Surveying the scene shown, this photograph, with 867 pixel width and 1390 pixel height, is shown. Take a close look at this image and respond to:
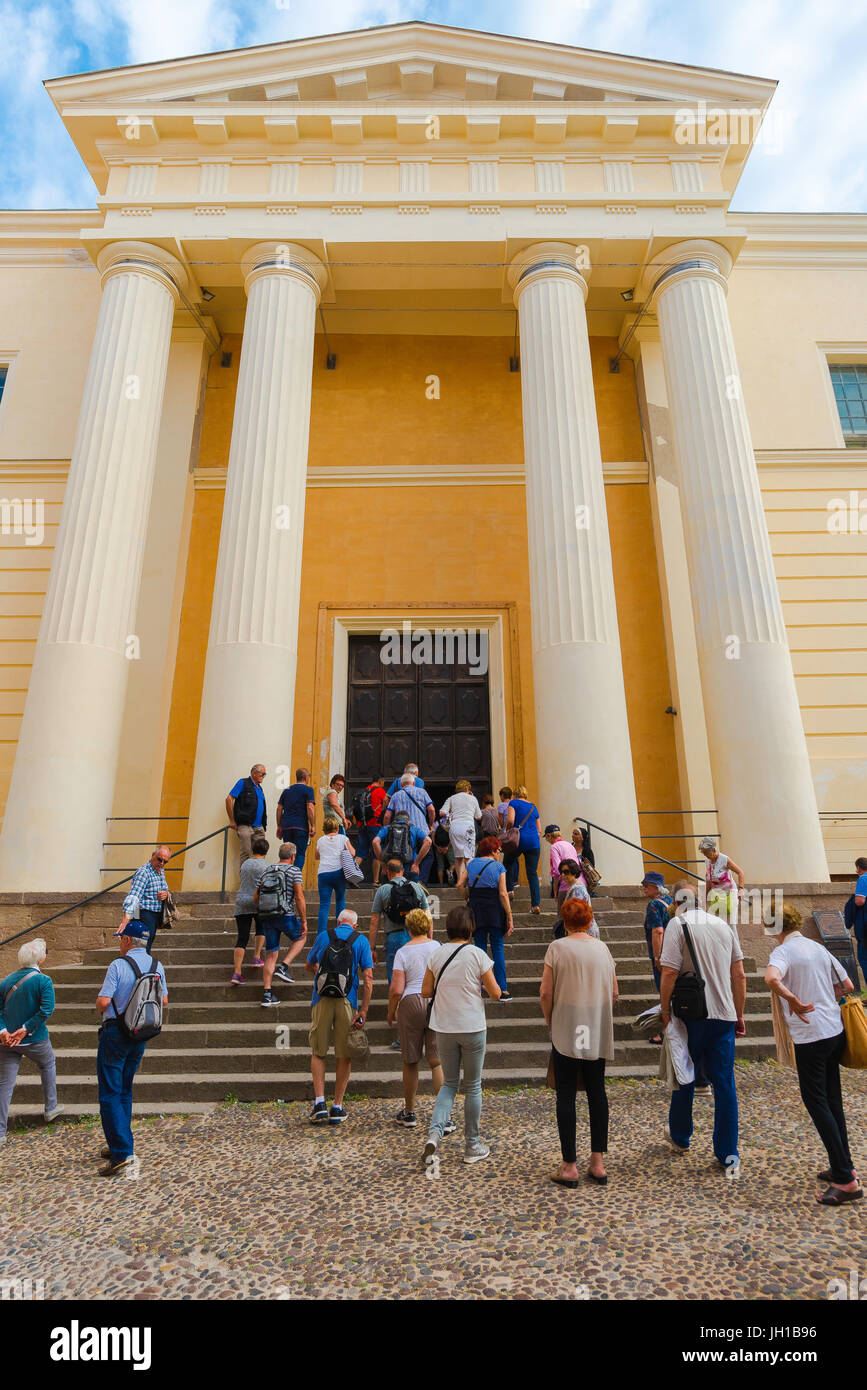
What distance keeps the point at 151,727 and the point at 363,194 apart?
10.0 meters

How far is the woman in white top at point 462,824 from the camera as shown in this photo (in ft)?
32.1

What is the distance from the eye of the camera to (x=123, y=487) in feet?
40.8

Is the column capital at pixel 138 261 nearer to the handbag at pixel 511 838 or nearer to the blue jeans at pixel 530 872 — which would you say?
the handbag at pixel 511 838

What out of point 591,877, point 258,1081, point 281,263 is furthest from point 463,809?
point 281,263

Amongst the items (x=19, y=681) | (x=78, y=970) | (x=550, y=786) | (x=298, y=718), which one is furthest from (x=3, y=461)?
(x=550, y=786)

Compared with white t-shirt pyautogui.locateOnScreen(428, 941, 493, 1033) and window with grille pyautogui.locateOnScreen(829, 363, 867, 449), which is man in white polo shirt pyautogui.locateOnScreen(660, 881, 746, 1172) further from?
window with grille pyautogui.locateOnScreen(829, 363, 867, 449)

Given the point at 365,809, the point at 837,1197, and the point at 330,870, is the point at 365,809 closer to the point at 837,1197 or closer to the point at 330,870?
the point at 330,870

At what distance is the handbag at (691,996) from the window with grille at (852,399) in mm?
14301

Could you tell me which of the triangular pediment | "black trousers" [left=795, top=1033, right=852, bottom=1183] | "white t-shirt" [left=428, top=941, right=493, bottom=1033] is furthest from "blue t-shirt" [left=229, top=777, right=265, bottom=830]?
the triangular pediment

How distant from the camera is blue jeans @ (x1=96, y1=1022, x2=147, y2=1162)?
5.11 meters

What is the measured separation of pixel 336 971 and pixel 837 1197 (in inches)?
130

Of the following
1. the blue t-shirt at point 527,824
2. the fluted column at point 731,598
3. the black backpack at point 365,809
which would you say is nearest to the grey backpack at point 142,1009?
the blue t-shirt at point 527,824
